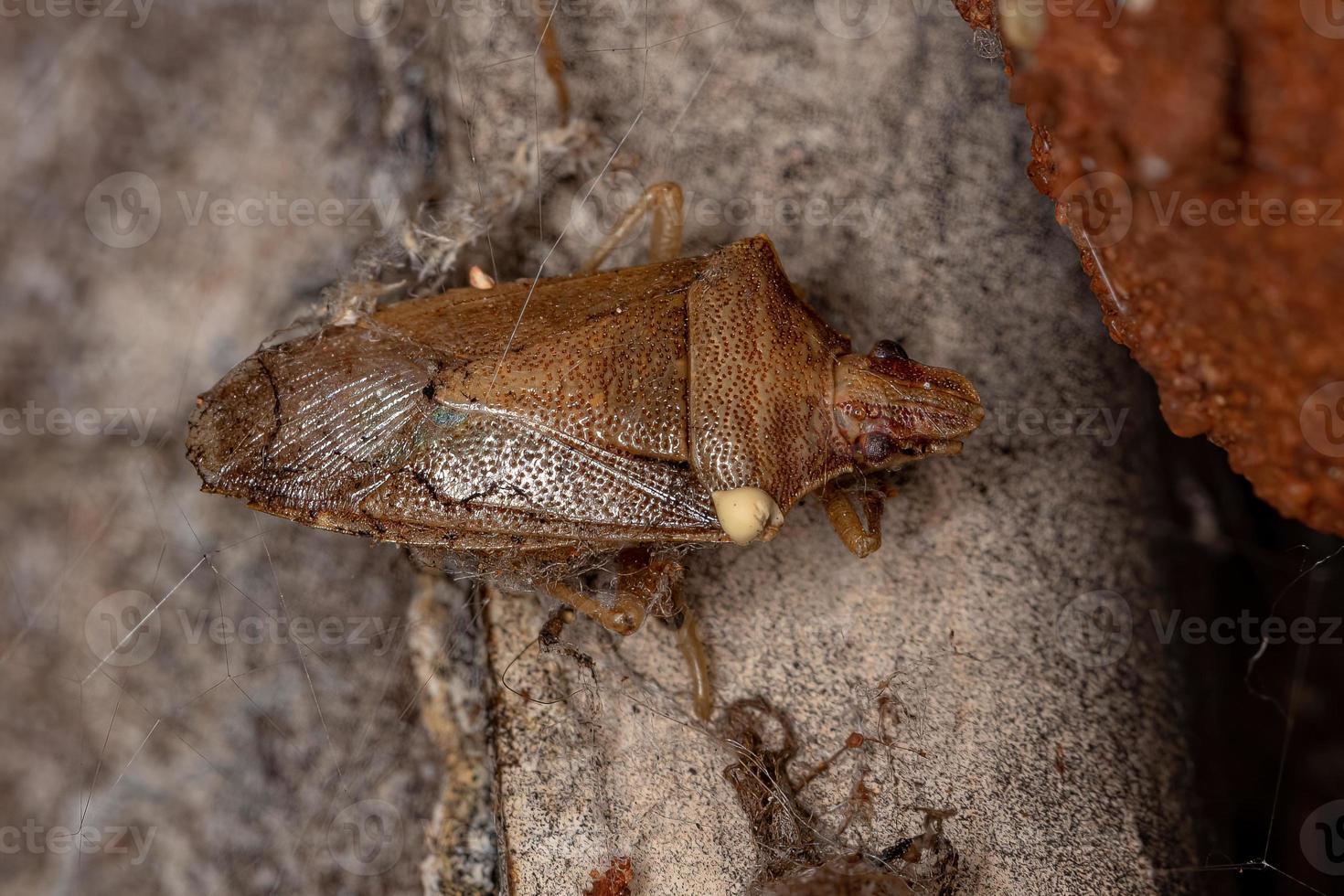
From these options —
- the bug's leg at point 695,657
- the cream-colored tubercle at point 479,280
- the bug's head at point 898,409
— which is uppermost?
the cream-colored tubercle at point 479,280

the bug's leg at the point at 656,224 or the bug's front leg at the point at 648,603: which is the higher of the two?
the bug's leg at the point at 656,224

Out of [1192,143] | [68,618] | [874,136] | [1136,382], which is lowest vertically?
[68,618]

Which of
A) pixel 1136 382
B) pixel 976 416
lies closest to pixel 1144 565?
pixel 1136 382

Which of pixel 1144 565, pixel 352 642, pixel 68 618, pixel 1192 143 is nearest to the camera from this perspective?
pixel 1192 143

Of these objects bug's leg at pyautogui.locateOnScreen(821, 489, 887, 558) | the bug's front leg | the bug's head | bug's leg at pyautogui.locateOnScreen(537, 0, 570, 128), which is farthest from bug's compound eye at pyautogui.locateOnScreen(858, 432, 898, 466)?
bug's leg at pyautogui.locateOnScreen(537, 0, 570, 128)

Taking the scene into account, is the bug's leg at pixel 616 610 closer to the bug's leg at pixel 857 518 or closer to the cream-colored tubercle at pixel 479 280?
the bug's leg at pixel 857 518

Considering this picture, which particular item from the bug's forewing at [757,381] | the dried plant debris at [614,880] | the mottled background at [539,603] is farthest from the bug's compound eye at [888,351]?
the dried plant debris at [614,880]

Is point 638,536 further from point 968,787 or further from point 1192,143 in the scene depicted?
point 1192,143

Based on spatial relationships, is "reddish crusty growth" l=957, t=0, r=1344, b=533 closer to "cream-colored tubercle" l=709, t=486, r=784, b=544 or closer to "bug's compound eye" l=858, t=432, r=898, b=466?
"bug's compound eye" l=858, t=432, r=898, b=466
